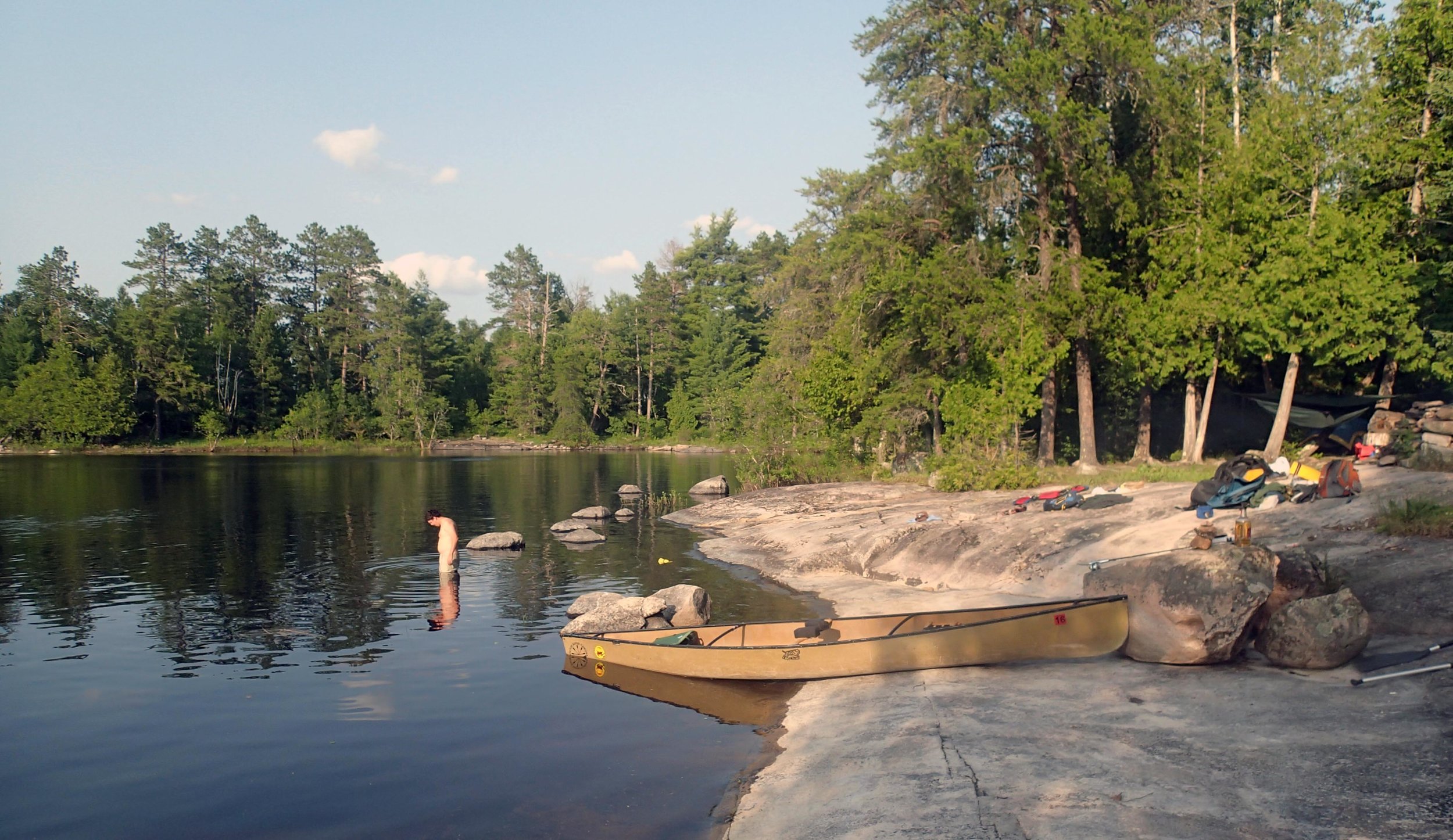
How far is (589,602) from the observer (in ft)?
58.3

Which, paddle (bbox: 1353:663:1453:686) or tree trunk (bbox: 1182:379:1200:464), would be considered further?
tree trunk (bbox: 1182:379:1200:464)

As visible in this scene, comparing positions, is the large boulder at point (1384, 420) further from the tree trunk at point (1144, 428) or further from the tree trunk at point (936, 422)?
the tree trunk at point (936, 422)

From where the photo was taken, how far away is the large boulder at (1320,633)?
1029cm

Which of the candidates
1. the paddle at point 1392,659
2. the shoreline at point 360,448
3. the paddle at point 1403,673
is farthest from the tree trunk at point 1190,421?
the shoreline at point 360,448

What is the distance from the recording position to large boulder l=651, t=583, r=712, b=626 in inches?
653

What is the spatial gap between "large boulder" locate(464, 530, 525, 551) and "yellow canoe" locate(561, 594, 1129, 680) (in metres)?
12.8

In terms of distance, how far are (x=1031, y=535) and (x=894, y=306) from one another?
1669 centimetres

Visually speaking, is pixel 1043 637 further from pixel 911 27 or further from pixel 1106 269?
pixel 911 27

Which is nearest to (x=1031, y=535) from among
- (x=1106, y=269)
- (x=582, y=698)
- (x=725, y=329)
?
(x=582, y=698)

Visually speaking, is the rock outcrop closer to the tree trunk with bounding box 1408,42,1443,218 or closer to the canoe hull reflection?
the tree trunk with bounding box 1408,42,1443,218

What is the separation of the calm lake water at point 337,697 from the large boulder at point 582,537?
41 centimetres

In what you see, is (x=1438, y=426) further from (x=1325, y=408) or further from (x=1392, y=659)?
(x=1392, y=659)

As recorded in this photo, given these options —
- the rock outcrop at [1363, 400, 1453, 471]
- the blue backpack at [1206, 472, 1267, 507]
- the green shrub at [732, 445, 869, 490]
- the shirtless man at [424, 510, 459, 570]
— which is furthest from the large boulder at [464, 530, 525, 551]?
the rock outcrop at [1363, 400, 1453, 471]

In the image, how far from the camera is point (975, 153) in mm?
28609
